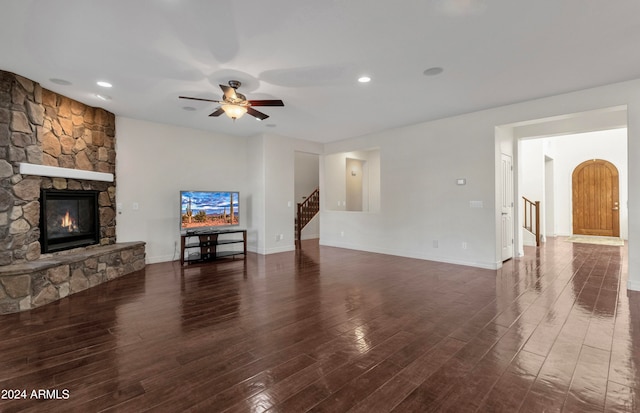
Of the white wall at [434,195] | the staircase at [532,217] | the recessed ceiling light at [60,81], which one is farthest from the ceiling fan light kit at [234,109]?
the staircase at [532,217]

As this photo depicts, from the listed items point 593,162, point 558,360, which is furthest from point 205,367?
point 593,162

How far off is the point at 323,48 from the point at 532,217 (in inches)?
318

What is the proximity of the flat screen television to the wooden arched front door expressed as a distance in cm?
1060

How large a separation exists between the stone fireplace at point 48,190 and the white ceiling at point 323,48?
1.21 feet

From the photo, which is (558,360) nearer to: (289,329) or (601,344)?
(601,344)

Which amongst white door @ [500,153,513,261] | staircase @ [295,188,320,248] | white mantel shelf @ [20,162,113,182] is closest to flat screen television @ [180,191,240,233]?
white mantel shelf @ [20,162,113,182]

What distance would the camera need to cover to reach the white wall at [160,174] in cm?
554

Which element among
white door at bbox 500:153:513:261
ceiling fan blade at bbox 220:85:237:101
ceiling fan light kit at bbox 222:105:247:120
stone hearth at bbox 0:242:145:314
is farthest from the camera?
white door at bbox 500:153:513:261

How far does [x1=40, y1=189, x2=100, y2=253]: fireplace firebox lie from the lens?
4117 millimetres

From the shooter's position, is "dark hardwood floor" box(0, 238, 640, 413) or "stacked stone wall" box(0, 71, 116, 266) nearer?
"dark hardwood floor" box(0, 238, 640, 413)

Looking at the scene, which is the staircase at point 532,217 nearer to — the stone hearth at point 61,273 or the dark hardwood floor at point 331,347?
the dark hardwood floor at point 331,347

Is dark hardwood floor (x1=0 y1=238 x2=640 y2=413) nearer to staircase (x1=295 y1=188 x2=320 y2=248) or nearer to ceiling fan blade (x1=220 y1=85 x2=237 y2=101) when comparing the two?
ceiling fan blade (x1=220 y1=85 x2=237 y2=101)

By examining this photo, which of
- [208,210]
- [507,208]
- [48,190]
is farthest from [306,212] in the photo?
[48,190]

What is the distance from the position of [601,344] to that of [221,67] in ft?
14.9
